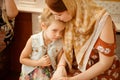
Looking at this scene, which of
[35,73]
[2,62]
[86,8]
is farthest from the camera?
[2,62]

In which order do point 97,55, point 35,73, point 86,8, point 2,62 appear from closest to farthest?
point 86,8 → point 97,55 → point 35,73 → point 2,62

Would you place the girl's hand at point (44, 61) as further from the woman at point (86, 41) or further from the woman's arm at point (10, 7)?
the woman's arm at point (10, 7)

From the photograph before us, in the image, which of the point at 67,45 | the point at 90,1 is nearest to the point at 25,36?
the point at 67,45

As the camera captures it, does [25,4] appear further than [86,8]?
Yes

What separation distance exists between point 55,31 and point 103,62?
12.8 inches

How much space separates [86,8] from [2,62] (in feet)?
4.22

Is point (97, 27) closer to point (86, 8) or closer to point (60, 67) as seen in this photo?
point (86, 8)

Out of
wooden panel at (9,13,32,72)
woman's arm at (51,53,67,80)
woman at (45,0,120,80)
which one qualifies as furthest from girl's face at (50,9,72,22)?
wooden panel at (9,13,32,72)

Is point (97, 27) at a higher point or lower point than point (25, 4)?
higher

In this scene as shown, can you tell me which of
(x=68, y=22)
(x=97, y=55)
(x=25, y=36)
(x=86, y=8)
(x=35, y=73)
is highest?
(x=86, y=8)

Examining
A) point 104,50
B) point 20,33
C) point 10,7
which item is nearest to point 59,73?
point 104,50

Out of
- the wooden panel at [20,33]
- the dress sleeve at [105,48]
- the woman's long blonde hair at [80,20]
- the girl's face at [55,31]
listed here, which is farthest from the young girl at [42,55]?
the wooden panel at [20,33]

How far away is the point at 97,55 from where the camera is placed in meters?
1.37

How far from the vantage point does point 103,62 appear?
1.29 meters
